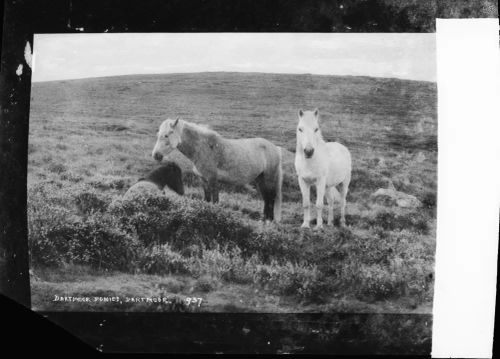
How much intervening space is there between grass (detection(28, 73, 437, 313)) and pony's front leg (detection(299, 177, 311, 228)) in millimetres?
65

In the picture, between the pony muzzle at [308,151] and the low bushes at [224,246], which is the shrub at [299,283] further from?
the pony muzzle at [308,151]

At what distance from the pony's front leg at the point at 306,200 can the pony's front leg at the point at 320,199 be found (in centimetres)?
9

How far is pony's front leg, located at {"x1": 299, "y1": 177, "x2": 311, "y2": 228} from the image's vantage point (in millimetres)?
7020

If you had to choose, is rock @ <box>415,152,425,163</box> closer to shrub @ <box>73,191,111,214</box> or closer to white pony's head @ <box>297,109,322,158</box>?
white pony's head @ <box>297,109,322,158</box>

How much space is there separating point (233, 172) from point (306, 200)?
2.84 feet

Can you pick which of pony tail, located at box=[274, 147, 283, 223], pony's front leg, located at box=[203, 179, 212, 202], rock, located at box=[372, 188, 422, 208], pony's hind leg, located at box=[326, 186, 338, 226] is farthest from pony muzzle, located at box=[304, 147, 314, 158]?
pony's front leg, located at box=[203, 179, 212, 202]

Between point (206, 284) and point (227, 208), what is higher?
point (227, 208)

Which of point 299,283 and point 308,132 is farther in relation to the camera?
point 308,132

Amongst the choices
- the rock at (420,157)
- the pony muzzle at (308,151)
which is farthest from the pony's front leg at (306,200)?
the rock at (420,157)

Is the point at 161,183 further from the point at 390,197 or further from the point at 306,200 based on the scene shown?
the point at 390,197

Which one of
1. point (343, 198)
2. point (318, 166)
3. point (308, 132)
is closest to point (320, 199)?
point (343, 198)

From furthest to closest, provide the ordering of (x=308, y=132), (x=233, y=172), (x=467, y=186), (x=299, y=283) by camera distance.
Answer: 1. (x=233, y=172)
2. (x=308, y=132)
3. (x=299, y=283)
4. (x=467, y=186)

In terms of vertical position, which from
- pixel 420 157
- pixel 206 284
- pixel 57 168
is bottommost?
pixel 206 284

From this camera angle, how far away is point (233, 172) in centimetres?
719
